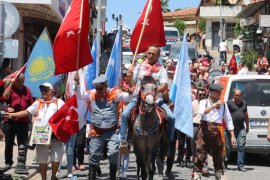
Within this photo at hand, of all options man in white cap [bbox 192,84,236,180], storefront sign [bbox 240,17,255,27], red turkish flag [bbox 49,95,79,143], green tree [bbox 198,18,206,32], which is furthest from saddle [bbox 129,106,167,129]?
green tree [bbox 198,18,206,32]

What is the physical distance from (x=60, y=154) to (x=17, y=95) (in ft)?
7.20

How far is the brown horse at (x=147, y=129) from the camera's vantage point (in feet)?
35.9

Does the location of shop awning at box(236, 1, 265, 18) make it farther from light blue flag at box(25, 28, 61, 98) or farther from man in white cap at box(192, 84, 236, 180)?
man in white cap at box(192, 84, 236, 180)

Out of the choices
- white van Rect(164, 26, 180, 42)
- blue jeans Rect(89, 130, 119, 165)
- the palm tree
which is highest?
the palm tree

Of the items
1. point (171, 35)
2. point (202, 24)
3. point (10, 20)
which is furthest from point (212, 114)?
point (202, 24)

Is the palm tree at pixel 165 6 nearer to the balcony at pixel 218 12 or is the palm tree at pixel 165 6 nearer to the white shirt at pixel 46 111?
the balcony at pixel 218 12

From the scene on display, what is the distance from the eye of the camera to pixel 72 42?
12.1 meters

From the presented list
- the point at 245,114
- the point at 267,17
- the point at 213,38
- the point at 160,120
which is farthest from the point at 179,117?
the point at 213,38

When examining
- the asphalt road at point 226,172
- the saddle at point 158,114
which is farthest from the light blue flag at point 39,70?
the saddle at point 158,114

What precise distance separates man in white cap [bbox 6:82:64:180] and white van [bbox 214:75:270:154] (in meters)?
5.38

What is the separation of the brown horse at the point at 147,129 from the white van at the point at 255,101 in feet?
16.7

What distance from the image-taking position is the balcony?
244ft

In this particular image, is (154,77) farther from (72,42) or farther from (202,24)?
(202,24)

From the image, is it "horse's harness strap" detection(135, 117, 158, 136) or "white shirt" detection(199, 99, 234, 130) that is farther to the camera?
"white shirt" detection(199, 99, 234, 130)
